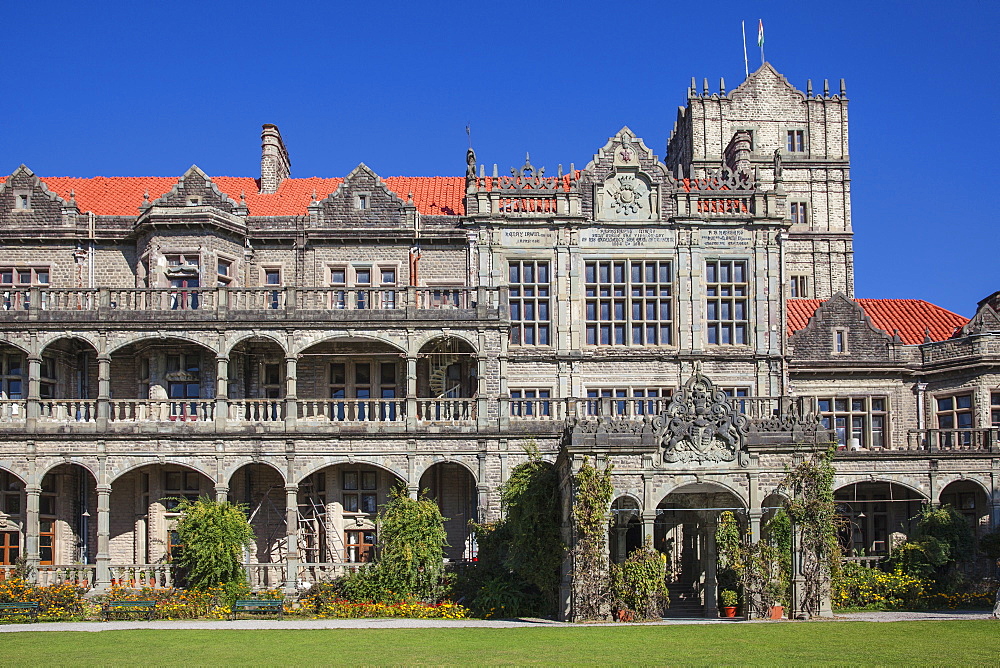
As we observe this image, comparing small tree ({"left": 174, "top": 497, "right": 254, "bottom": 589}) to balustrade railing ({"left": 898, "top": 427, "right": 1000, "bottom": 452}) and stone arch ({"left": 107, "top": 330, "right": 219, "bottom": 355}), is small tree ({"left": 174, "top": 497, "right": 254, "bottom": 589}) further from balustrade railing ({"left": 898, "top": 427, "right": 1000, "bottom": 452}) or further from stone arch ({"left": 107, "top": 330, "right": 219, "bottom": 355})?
balustrade railing ({"left": 898, "top": 427, "right": 1000, "bottom": 452})

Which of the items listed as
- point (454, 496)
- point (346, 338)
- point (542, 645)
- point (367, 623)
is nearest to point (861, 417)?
point (454, 496)

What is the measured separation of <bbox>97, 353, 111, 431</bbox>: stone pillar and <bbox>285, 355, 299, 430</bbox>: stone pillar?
4737 millimetres

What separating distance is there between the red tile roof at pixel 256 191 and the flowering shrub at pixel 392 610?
41.4 ft

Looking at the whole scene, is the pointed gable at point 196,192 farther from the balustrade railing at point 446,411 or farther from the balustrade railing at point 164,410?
the balustrade railing at point 446,411

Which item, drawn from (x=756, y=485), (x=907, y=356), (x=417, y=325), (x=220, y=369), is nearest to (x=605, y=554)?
(x=756, y=485)

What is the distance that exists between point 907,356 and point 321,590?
731 inches

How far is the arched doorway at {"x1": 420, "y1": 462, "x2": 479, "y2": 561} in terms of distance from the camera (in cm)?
3456

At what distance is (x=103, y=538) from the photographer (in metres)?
32.1

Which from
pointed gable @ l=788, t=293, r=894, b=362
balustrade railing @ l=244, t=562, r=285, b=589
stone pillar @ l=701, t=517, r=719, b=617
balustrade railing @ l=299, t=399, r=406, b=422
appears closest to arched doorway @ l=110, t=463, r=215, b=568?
balustrade railing @ l=244, t=562, r=285, b=589

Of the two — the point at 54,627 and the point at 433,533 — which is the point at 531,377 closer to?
the point at 433,533

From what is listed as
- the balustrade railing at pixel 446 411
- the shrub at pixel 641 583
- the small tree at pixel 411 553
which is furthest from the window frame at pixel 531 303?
the shrub at pixel 641 583

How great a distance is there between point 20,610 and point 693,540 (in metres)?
16.4

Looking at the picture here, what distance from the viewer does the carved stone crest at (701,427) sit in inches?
1047

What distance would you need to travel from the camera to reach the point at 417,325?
33750 mm
